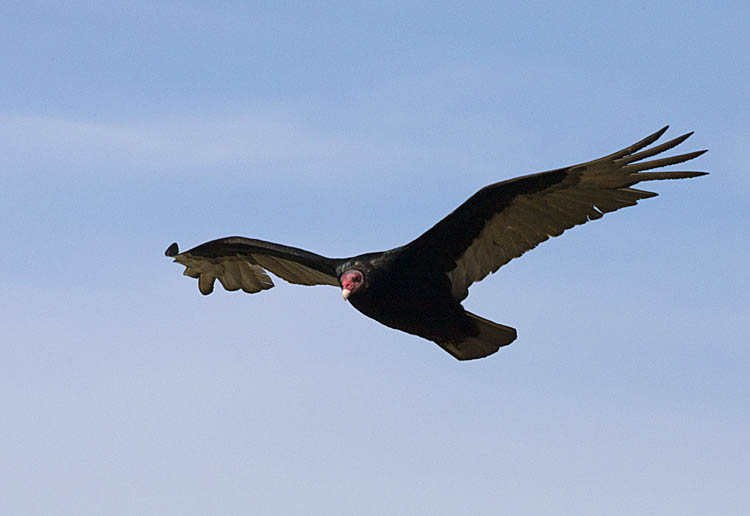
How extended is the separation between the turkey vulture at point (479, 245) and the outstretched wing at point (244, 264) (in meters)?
1.03

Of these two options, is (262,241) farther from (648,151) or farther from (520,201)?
(648,151)

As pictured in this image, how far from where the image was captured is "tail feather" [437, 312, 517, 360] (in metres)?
7.48

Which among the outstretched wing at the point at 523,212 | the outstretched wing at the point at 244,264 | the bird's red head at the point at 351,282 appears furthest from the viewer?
the outstretched wing at the point at 244,264

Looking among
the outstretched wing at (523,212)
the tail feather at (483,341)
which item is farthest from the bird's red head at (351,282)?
the tail feather at (483,341)

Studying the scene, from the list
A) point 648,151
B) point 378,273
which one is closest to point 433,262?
point 378,273

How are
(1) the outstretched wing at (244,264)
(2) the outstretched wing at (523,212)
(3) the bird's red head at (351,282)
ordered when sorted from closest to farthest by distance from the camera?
(2) the outstretched wing at (523,212) < (3) the bird's red head at (351,282) < (1) the outstretched wing at (244,264)

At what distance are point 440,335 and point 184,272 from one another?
8.24 ft

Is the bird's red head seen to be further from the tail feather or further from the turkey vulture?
the tail feather

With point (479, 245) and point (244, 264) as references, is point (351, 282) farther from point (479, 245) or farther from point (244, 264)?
point (244, 264)

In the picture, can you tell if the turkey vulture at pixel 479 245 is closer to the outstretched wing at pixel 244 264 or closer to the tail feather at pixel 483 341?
the tail feather at pixel 483 341

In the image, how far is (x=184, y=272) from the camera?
9094mm

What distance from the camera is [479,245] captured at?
280 inches

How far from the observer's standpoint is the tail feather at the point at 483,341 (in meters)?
7.48

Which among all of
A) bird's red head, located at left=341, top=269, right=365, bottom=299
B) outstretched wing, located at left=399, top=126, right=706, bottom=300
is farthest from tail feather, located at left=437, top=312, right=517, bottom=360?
bird's red head, located at left=341, top=269, right=365, bottom=299
